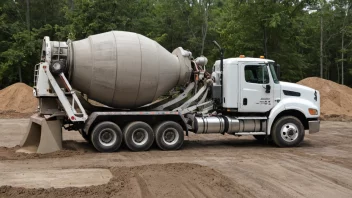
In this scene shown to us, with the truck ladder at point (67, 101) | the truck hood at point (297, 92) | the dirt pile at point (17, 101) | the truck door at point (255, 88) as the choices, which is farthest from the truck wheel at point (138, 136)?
the dirt pile at point (17, 101)

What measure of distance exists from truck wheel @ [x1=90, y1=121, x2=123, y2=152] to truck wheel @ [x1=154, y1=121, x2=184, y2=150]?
114 centimetres

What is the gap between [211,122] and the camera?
1327 centimetres

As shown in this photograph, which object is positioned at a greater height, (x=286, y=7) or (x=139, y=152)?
(x=286, y=7)

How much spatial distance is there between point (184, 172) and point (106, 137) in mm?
3888

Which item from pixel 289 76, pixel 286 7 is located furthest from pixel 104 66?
pixel 289 76

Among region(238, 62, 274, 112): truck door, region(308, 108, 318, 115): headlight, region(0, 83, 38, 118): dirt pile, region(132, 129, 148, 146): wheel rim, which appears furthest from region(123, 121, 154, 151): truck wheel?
region(0, 83, 38, 118): dirt pile

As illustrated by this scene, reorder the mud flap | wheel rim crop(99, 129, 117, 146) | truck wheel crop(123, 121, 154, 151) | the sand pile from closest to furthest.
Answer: the mud flap < wheel rim crop(99, 129, 117, 146) < truck wheel crop(123, 121, 154, 151) < the sand pile

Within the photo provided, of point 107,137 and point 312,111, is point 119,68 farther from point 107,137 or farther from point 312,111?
point 312,111

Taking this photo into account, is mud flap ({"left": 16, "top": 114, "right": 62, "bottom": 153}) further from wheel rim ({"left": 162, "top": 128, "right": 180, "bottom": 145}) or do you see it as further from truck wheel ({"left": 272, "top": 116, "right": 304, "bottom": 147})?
truck wheel ({"left": 272, "top": 116, "right": 304, "bottom": 147})

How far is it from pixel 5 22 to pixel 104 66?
29.0 meters

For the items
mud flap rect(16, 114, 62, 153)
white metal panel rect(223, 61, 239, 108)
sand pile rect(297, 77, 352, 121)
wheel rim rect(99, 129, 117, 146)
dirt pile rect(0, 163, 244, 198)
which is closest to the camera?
dirt pile rect(0, 163, 244, 198)

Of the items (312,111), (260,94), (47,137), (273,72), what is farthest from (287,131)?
(47,137)

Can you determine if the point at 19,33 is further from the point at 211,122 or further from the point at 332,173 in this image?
the point at 332,173

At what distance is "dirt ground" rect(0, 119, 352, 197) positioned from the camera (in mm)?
7480
